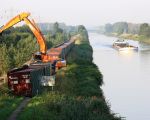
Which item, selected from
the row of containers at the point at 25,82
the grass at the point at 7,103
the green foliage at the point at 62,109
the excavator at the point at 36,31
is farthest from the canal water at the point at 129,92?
the grass at the point at 7,103

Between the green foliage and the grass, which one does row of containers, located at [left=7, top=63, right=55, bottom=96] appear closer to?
the grass

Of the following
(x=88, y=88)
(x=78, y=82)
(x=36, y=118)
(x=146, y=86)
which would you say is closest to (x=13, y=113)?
(x=36, y=118)

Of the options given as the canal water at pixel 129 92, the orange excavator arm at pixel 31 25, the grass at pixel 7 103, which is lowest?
the canal water at pixel 129 92

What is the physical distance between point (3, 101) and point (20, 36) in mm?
63662

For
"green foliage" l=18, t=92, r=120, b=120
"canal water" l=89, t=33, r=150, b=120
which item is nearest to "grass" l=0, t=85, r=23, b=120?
"green foliage" l=18, t=92, r=120, b=120

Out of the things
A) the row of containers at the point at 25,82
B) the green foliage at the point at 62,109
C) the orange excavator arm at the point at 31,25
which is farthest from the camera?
the orange excavator arm at the point at 31,25

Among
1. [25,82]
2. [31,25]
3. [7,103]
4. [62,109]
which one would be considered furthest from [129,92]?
[62,109]

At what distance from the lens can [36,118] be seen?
69.9 ft

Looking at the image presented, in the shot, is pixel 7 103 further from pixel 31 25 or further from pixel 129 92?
pixel 129 92

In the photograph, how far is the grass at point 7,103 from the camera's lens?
74.6 feet

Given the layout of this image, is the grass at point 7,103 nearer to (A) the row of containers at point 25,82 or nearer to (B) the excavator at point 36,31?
(A) the row of containers at point 25,82

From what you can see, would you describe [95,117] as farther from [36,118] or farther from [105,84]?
[105,84]

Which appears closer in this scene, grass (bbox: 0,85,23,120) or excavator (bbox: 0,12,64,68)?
grass (bbox: 0,85,23,120)

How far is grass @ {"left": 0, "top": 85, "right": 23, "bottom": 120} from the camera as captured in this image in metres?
22.7
